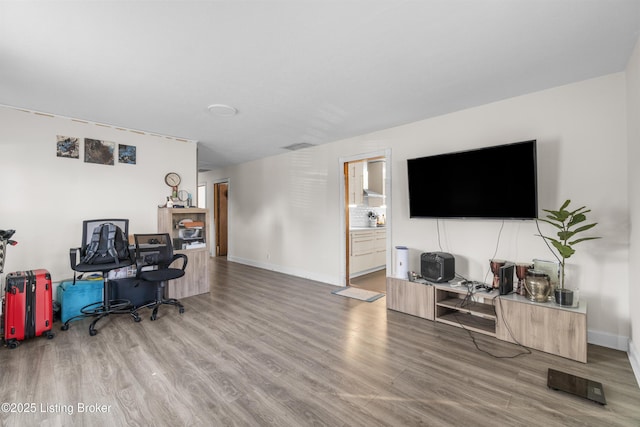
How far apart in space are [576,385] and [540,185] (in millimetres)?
1867

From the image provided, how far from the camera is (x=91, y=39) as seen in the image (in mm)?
1964

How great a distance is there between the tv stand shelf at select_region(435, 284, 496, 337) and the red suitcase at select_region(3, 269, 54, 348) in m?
A: 4.23

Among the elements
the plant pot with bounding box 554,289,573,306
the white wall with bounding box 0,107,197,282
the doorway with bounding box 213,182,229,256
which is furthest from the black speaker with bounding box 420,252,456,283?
the doorway with bounding box 213,182,229,256

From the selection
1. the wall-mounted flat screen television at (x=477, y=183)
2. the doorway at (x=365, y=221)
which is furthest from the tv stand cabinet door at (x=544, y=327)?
the doorway at (x=365, y=221)

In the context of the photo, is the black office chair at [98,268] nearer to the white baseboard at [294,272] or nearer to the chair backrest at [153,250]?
the chair backrest at [153,250]

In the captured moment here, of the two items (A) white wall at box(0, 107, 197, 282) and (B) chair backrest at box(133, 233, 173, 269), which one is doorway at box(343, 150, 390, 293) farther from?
(A) white wall at box(0, 107, 197, 282)

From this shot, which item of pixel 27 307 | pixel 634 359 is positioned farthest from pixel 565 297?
pixel 27 307

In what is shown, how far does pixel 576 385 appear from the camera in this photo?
196 centimetres

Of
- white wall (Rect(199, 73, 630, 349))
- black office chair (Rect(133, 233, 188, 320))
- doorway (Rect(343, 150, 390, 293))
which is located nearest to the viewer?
white wall (Rect(199, 73, 630, 349))

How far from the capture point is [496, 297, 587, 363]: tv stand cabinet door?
230cm

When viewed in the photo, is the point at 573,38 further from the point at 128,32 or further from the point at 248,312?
the point at 248,312

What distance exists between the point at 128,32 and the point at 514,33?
2.76 m

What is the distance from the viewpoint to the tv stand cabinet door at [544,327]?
2.30 m

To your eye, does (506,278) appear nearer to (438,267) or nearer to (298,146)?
(438,267)
